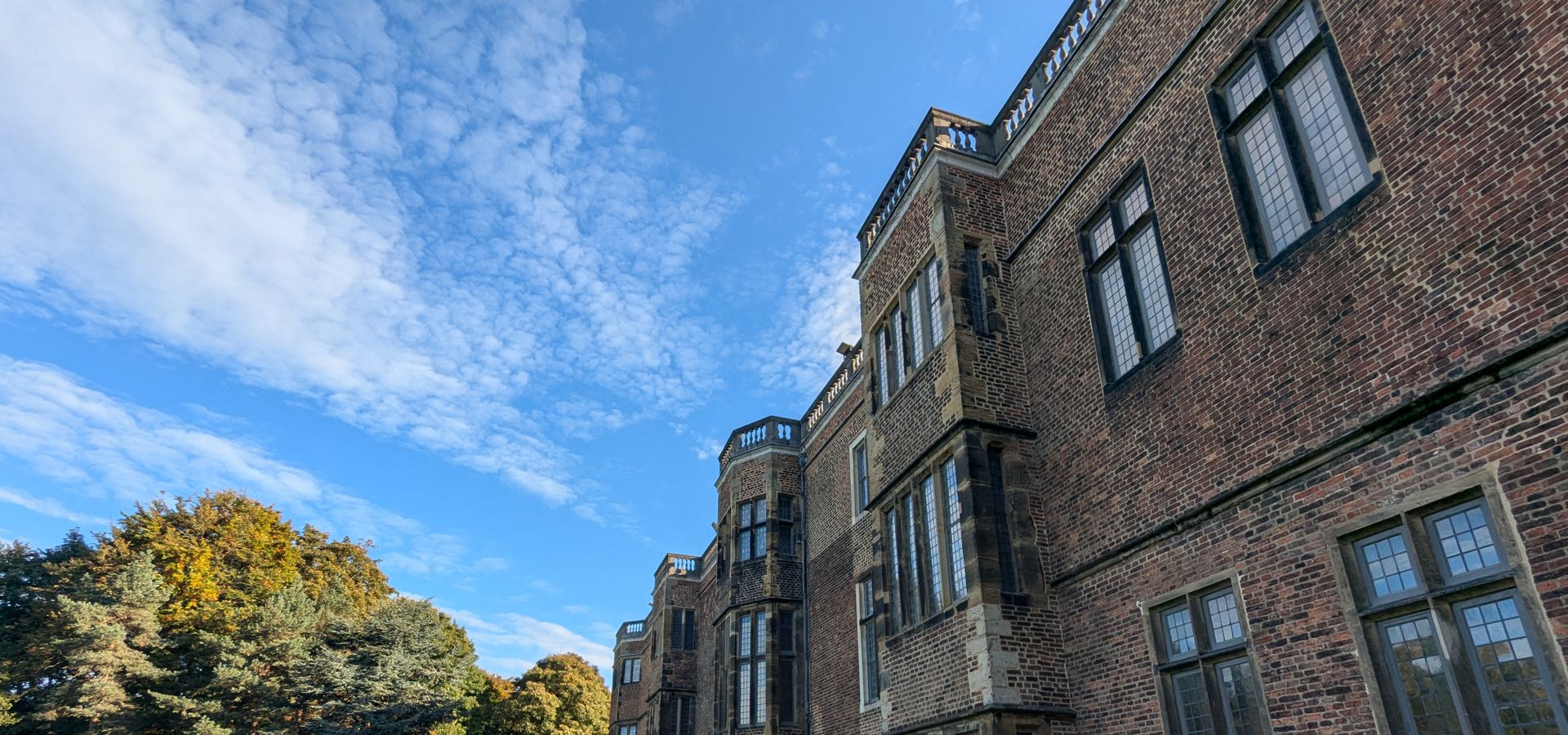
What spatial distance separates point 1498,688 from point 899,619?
330 inches

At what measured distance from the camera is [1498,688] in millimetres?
5996

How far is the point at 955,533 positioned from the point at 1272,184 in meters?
6.08

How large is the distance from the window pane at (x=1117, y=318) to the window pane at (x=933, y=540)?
3.31m

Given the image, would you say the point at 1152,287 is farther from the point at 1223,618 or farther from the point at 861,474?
the point at 861,474

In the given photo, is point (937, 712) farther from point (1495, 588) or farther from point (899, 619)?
point (1495, 588)

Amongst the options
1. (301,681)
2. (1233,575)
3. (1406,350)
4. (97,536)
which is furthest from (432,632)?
(1406,350)

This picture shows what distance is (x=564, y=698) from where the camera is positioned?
53750 mm

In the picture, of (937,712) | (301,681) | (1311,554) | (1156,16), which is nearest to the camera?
(1311,554)

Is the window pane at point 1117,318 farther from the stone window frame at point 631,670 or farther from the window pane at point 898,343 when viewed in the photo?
the stone window frame at point 631,670

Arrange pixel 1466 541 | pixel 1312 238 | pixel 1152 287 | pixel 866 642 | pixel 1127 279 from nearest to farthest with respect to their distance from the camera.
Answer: pixel 1466 541, pixel 1312 238, pixel 1152 287, pixel 1127 279, pixel 866 642

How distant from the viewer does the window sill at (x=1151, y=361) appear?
31.6 feet

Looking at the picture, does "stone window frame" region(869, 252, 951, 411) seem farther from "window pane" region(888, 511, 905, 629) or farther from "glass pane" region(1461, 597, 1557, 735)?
"glass pane" region(1461, 597, 1557, 735)

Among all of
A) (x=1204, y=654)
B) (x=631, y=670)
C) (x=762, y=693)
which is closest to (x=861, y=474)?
(x=762, y=693)

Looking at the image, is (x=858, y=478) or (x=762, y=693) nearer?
(x=858, y=478)
